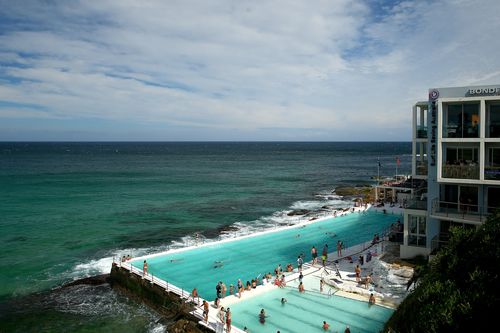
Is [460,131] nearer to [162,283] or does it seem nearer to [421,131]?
[421,131]

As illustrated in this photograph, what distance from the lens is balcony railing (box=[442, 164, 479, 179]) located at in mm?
22844

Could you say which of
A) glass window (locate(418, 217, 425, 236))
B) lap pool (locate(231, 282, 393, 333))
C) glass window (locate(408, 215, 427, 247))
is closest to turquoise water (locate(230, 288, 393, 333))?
lap pool (locate(231, 282, 393, 333))

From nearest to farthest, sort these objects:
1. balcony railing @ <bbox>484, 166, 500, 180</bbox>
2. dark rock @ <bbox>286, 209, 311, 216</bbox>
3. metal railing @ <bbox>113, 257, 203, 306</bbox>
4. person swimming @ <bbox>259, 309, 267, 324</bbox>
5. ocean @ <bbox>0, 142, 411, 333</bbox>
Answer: person swimming @ <bbox>259, 309, 267, 324</bbox>
balcony railing @ <bbox>484, 166, 500, 180</bbox>
metal railing @ <bbox>113, 257, 203, 306</bbox>
ocean @ <bbox>0, 142, 411, 333</bbox>
dark rock @ <bbox>286, 209, 311, 216</bbox>

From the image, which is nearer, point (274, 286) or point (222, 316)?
point (222, 316)

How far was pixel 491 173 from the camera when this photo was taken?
22516mm

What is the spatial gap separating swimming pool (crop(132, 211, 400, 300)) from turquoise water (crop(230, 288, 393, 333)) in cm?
416

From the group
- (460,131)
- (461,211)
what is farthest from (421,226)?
(460,131)

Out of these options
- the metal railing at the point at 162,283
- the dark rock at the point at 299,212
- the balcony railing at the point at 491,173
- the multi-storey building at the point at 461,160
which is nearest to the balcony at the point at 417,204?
the multi-storey building at the point at 461,160

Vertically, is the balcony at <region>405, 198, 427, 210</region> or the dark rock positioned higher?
the balcony at <region>405, 198, 427, 210</region>

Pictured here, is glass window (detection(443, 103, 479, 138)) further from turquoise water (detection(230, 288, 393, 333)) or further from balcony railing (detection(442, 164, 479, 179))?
turquoise water (detection(230, 288, 393, 333))

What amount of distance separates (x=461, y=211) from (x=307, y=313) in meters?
11.0

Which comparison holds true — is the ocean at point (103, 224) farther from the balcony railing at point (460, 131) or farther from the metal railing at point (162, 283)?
the balcony railing at point (460, 131)

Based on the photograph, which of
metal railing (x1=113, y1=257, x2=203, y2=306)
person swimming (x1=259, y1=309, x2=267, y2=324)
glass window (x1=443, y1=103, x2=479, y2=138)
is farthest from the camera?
metal railing (x1=113, y1=257, x2=203, y2=306)

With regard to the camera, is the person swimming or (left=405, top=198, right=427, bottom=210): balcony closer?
the person swimming
